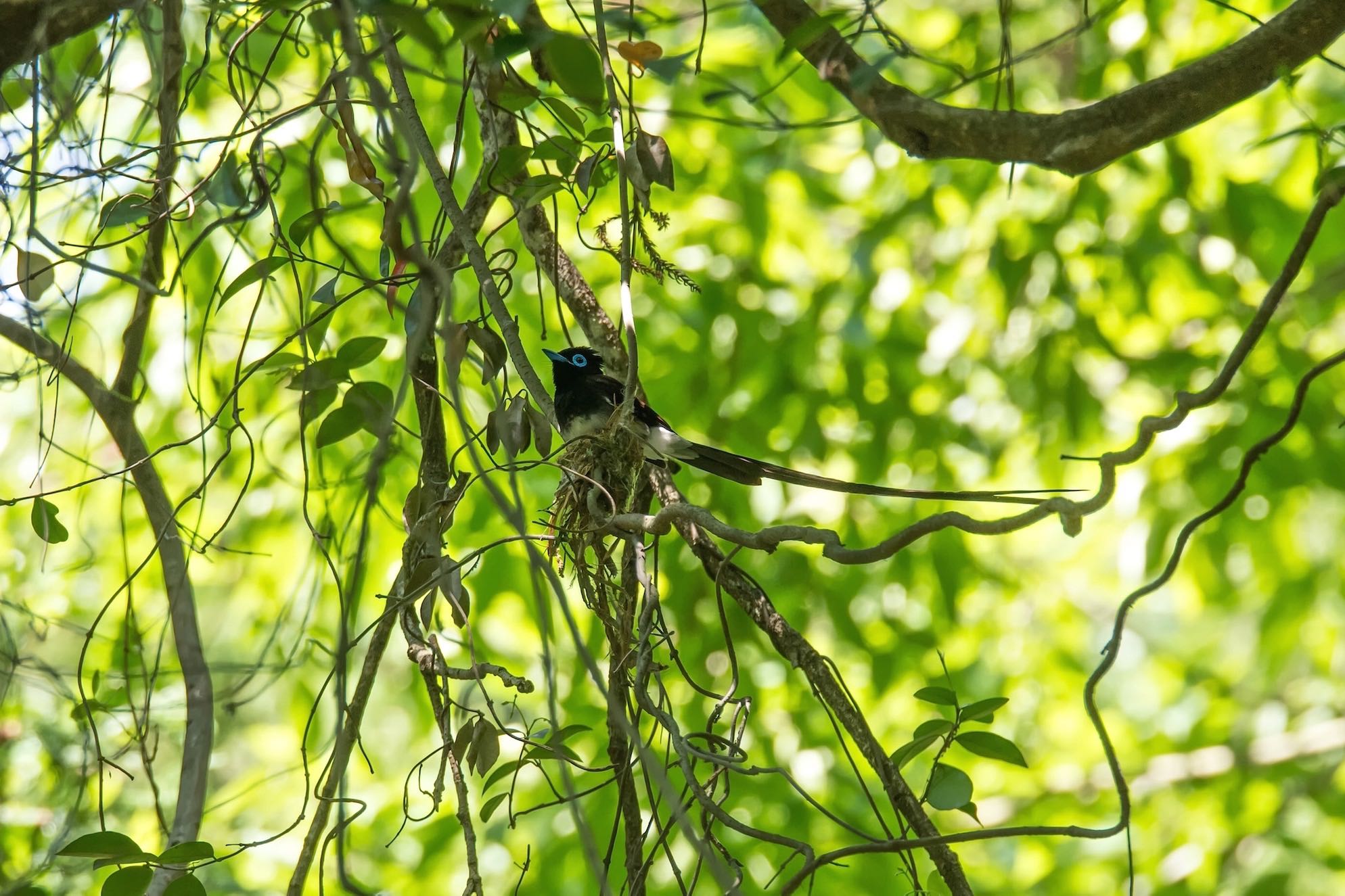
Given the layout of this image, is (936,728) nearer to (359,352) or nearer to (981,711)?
(981,711)

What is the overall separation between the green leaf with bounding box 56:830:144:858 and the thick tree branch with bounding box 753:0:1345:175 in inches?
62.4

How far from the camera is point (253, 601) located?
5699 mm

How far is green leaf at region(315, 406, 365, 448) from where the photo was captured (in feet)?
5.88

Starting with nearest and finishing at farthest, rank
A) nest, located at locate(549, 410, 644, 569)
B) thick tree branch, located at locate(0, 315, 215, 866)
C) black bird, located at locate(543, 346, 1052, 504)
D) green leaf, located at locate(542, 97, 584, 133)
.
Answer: green leaf, located at locate(542, 97, 584, 133), thick tree branch, located at locate(0, 315, 215, 866), nest, located at locate(549, 410, 644, 569), black bird, located at locate(543, 346, 1052, 504)

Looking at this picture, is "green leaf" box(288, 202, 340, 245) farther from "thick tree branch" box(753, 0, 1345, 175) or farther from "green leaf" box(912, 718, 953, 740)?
"green leaf" box(912, 718, 953, 740)

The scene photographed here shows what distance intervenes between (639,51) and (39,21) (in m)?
1.06

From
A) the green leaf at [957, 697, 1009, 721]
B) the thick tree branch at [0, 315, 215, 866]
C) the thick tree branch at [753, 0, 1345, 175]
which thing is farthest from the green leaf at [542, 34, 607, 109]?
the thick tree branch at [0, 315, 215, 866]

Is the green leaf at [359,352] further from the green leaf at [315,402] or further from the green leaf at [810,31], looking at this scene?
the green leaf at [810,31]

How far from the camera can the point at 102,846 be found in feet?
5.20

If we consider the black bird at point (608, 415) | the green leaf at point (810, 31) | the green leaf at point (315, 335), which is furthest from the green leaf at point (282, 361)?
the black bird at point (608, 415)

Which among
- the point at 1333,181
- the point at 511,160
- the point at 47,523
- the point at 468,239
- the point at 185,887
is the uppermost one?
the point at 511,160

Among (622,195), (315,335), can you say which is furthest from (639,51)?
(315,335)

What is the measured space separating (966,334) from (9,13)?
3.32 m

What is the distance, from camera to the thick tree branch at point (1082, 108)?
1929mm
